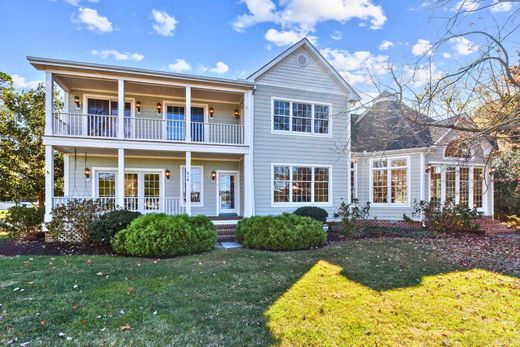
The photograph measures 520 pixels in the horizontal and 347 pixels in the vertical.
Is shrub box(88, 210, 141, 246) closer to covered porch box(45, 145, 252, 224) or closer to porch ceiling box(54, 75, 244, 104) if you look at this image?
covered porch box(45, 145, 252, 224)

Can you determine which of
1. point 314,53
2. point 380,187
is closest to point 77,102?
point 314,53

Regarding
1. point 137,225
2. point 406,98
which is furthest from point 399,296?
point 137,225

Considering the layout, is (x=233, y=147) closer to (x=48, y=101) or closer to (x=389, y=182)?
(x=48, y=101)

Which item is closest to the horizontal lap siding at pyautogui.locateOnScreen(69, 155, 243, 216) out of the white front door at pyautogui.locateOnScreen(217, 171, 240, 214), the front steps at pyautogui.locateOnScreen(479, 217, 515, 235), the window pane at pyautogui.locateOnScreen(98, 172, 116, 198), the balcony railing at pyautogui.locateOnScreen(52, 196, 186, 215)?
the white front door at pyautogui.locateOnScreen(217, 171, 240, 214)

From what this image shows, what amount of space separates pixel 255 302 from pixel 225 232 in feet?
22.4

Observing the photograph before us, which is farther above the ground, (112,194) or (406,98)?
(406,98)

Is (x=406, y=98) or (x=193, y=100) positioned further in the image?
(x=193, y=100)

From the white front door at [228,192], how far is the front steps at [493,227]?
35.7 feet

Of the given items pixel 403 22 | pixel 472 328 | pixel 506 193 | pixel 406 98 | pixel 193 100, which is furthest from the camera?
pixel 506 193

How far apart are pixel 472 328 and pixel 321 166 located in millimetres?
10110

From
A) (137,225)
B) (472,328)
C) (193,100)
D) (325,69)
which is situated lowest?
(472,328)

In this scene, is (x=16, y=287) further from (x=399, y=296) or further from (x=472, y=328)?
(x=472, y=328)

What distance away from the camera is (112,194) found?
42.0ft

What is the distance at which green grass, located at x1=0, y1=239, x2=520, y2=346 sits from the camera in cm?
366
